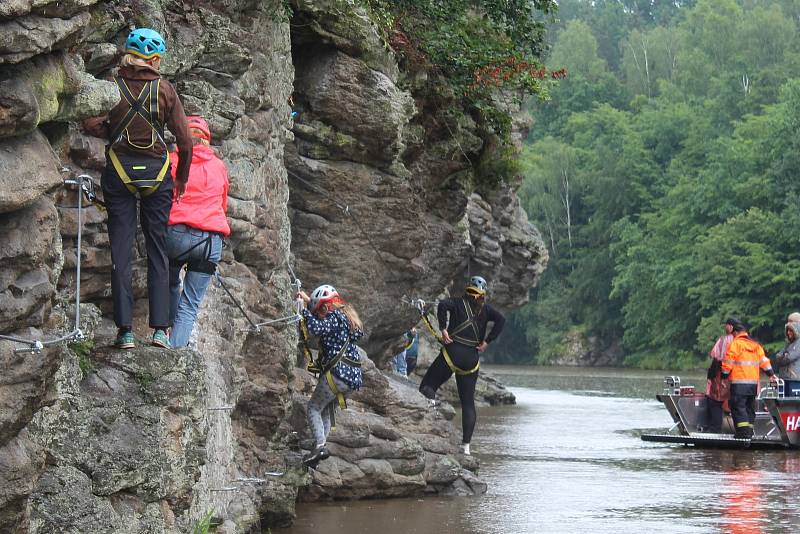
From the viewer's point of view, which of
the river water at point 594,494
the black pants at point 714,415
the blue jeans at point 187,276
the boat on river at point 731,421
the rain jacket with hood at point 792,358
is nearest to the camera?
the blue jeans at point 187,276

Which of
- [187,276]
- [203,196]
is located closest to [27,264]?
[187,276]

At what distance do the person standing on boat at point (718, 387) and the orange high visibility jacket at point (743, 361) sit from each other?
0.37 feet

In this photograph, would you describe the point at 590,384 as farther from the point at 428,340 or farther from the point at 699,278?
the point at 699,278

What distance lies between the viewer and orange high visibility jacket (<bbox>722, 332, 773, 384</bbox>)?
19266 mm

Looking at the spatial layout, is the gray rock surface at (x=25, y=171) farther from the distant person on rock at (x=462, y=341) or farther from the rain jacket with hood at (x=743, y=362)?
the rain jacket with hood at (x=743, y=362)

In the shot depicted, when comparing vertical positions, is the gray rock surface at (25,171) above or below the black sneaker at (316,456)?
above

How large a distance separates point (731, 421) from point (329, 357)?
32.5 feet

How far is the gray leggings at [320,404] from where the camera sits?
39.3 ft

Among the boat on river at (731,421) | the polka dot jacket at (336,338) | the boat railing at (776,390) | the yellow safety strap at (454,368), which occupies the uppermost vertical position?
the polka dot jacket at (336,338)

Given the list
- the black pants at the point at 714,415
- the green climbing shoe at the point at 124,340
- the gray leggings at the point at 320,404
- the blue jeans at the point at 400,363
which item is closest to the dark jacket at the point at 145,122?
the green climbing shoe at the point at 124,340

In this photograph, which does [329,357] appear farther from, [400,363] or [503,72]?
[400,363]

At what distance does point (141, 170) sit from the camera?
789cm

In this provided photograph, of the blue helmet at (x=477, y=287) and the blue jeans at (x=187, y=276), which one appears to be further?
the blue helmet at (x=477, y=287)

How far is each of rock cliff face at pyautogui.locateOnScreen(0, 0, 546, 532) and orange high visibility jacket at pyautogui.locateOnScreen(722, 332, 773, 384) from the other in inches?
158
